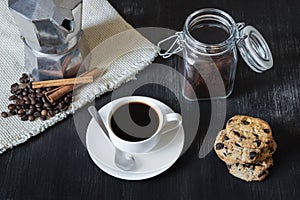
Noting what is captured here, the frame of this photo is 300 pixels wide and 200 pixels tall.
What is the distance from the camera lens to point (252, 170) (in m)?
1.11

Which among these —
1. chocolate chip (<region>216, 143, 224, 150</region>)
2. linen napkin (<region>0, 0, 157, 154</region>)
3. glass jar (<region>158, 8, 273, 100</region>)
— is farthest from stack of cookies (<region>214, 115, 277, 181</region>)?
linen napkin (<region>0, 0, 157, 154</region>)

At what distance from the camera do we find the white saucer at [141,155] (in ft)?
3.65

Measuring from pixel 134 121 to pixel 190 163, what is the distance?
0.15 metres

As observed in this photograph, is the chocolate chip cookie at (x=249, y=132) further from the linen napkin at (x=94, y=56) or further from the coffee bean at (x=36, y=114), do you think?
the coffee bean at (x=36, y=114)

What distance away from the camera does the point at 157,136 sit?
110 cm

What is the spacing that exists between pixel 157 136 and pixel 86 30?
1.26 feet

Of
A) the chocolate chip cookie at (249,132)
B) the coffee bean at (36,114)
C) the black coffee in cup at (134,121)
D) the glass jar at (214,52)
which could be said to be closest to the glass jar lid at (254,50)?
the glass jar at (214,52)

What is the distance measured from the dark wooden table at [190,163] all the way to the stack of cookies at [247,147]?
0.02 m

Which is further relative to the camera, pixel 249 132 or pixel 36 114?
pixel 36 114

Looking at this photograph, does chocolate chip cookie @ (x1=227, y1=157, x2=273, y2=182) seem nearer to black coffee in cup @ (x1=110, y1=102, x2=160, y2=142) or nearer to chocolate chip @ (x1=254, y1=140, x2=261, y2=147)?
chocolate chip @ (x1=254, y1=140, x2=261, y2=147)

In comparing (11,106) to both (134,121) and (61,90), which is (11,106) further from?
(134,121)

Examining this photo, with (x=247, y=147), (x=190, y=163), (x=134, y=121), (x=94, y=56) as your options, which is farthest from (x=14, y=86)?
(x=247, y=147)

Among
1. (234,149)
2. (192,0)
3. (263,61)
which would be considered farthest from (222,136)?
(192,0)

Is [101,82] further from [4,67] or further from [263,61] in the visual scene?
[263,61]
